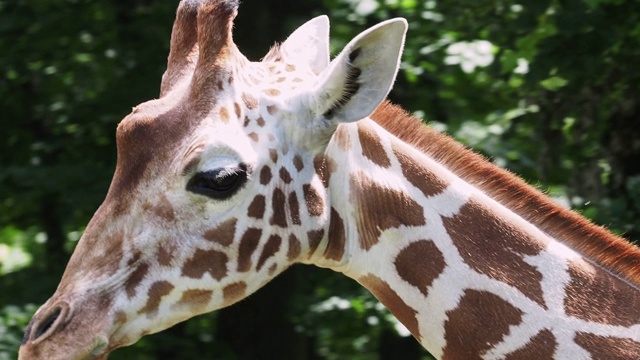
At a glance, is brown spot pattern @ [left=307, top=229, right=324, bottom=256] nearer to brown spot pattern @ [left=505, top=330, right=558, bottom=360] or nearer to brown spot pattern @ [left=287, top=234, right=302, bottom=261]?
brown spot pattern @ [left=287, top=234, right=302, bottom=261]

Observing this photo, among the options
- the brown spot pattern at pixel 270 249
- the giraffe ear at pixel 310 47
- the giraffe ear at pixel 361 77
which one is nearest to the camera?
the giraffe ear at pixel 361 77

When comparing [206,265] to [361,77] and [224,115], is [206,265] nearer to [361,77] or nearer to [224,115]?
[224,115]

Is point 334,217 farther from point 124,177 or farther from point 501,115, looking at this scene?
point 501,115

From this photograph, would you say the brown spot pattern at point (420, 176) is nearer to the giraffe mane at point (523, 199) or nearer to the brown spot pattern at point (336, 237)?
the giraffe mane at point (523, 199)

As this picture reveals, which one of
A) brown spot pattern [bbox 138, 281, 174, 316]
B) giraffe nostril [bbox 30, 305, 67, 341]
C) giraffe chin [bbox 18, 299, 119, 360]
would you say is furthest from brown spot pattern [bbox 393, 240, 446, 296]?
giraffe nostril [bbox 30, 305, 67, 341]

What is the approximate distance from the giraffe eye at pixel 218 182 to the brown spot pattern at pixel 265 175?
7cm

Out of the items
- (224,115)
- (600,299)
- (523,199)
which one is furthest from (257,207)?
(600,299)

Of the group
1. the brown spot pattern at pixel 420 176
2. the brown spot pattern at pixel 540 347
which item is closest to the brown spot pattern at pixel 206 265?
the brown spot pattern at pixel 420 176

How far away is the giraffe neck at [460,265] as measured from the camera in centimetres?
295

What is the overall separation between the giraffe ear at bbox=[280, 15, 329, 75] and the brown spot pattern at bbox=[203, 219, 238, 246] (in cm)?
66

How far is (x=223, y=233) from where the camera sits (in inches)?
118

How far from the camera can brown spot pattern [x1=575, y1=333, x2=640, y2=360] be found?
9.47 ft

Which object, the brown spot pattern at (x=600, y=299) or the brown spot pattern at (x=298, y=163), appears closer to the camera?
the brown spot pattern at (x=600, y=299)

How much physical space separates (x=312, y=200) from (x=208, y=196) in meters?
0.31
